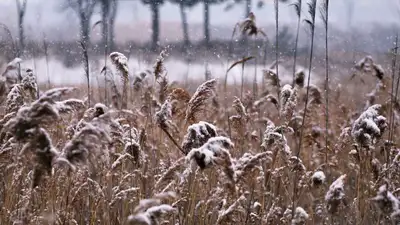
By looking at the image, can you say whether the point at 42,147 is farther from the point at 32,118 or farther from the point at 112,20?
the point at 112,20

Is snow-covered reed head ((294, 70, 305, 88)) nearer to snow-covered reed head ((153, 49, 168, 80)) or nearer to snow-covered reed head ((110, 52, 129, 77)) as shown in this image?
snow-covered reed head ((153, 49, 168, 80))

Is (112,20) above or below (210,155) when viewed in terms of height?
above

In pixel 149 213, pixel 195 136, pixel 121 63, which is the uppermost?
pixel 121 63

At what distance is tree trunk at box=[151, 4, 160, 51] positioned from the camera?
6497mm

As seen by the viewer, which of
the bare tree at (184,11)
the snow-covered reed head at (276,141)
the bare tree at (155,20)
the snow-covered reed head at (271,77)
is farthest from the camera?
the bare tree at (184,11)

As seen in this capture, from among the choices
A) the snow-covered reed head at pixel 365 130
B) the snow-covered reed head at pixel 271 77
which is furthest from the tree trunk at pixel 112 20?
the snow-covered reed head at pixel 365 130

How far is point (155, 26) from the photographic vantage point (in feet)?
24.1

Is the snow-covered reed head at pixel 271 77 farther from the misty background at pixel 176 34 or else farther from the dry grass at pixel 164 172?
the misty background at pixel 176 34

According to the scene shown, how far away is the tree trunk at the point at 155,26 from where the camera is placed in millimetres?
6497

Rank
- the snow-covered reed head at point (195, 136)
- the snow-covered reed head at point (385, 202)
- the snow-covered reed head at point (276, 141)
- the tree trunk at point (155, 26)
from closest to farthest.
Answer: the snow-covered reed head at point (385, 202) → the snow-covered reed head at point (195, 136) → the snow-covered reed head at point (276, 141) → the tree trunk at point (155, 26)

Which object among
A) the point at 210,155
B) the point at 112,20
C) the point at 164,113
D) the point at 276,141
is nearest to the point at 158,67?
the point at 164,113

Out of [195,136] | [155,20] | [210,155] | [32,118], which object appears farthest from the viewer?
[155,20]

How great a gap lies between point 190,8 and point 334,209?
5306mm

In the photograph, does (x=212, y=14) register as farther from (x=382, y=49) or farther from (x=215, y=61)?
(x=382, y=49)
